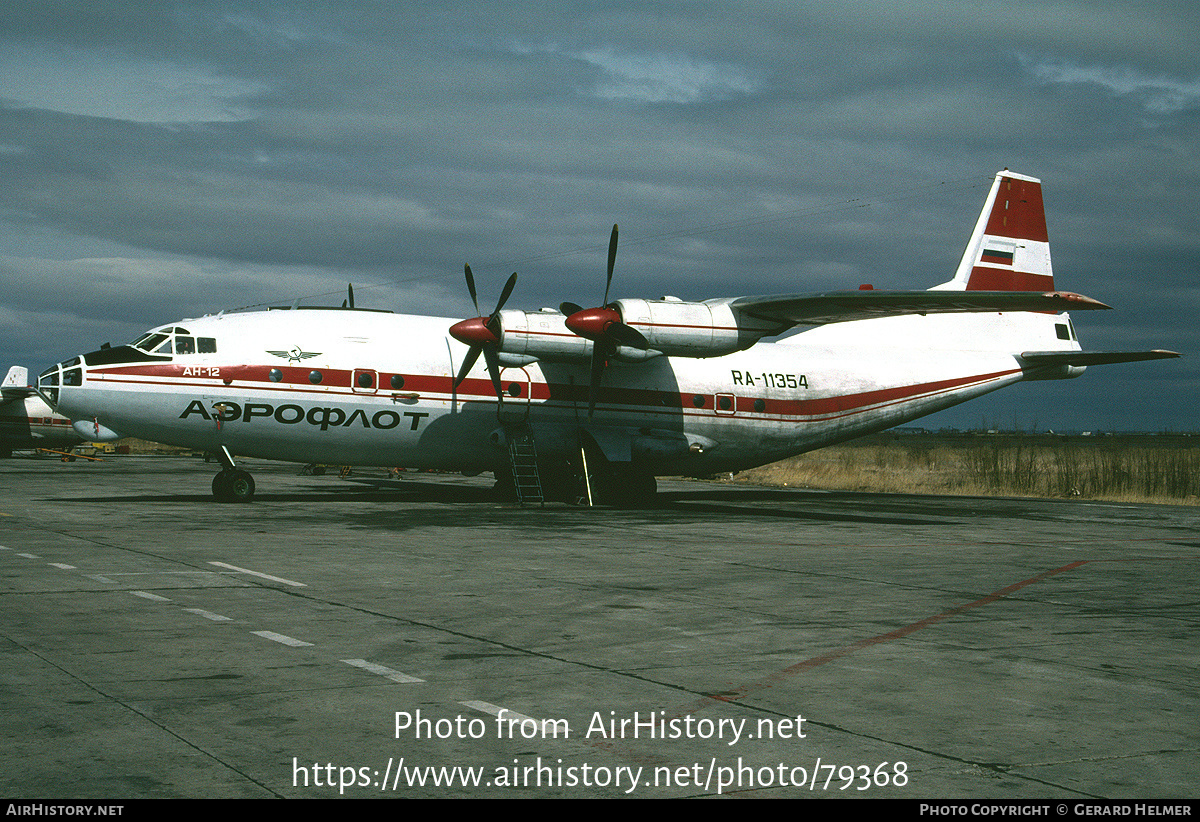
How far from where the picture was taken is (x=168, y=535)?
1689 centimetres

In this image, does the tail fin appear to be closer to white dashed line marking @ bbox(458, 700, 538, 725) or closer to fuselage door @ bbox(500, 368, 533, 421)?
fuselage door @ bbox(500, 368, 533, 421)

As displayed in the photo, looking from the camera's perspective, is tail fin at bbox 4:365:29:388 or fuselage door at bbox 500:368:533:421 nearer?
fuselage door at bbox 500:368:533:421

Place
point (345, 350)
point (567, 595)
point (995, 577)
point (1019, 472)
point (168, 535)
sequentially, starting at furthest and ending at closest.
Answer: point (1019, 472) → point (345, 350) → point (168, 535) → point (995, 577) → point (567, 595)

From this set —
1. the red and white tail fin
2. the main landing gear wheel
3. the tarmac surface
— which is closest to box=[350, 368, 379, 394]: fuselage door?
the main landing gear wheel

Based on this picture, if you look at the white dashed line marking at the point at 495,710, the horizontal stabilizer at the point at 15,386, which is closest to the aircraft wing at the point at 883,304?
the white dashed line marking at the point at 495,710

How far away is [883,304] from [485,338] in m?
9.73

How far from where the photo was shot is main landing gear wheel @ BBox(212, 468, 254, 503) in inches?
974

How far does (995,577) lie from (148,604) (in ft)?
33.9

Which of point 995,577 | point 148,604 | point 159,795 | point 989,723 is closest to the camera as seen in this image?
point 159,795

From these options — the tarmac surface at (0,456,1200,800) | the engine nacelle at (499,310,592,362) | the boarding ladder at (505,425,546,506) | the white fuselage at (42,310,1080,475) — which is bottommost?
the tarmac surface at (0,456,1200,800)

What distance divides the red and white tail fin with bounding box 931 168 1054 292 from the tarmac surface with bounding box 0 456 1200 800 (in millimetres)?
16516

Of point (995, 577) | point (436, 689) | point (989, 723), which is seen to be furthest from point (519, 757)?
point (995, 577)

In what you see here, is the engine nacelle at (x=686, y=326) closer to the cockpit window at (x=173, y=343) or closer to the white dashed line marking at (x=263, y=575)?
the cockpit window at (x=173, y=343)
